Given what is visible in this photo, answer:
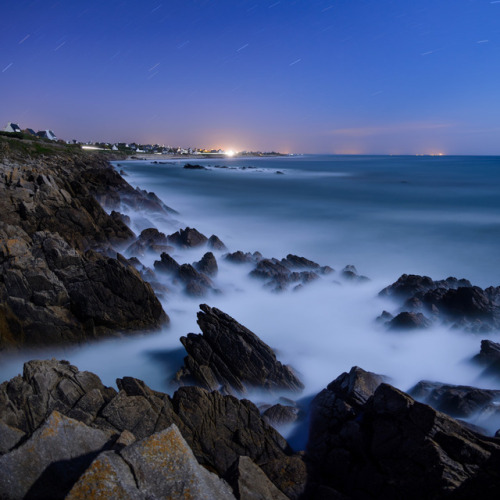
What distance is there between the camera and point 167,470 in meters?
3.79

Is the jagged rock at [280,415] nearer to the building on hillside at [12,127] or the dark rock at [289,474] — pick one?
the dark rock at [289,474]

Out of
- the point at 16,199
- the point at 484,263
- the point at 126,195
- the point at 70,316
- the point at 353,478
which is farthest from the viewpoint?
the point at 126,195

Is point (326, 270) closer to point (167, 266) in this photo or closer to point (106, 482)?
point (167, 266)

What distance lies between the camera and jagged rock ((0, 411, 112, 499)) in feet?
12.4

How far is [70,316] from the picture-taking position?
1025cm

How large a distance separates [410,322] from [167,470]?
34.1 ft

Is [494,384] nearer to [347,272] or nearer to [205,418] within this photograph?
[205,418]

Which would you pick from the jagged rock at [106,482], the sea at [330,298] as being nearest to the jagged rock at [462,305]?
the sea at [330,298]

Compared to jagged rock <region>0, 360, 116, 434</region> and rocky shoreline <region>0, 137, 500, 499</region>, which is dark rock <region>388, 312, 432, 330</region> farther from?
jagged rock <region>0, 360, 116, 434</region>

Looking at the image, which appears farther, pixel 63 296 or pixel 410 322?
pixel 410 322

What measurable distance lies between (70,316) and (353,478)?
28.4 ft

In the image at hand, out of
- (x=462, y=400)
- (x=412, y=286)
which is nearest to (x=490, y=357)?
(x=462, y=400)

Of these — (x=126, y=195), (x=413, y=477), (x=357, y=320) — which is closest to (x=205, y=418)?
(x=413, y=477)

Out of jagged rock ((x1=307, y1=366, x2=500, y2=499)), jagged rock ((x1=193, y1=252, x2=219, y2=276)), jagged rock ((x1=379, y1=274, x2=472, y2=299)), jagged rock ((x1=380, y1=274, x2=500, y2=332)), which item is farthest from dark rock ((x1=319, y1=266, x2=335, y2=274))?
jagged rock ((x1=307, y1=366, x2=500, y2=499))
